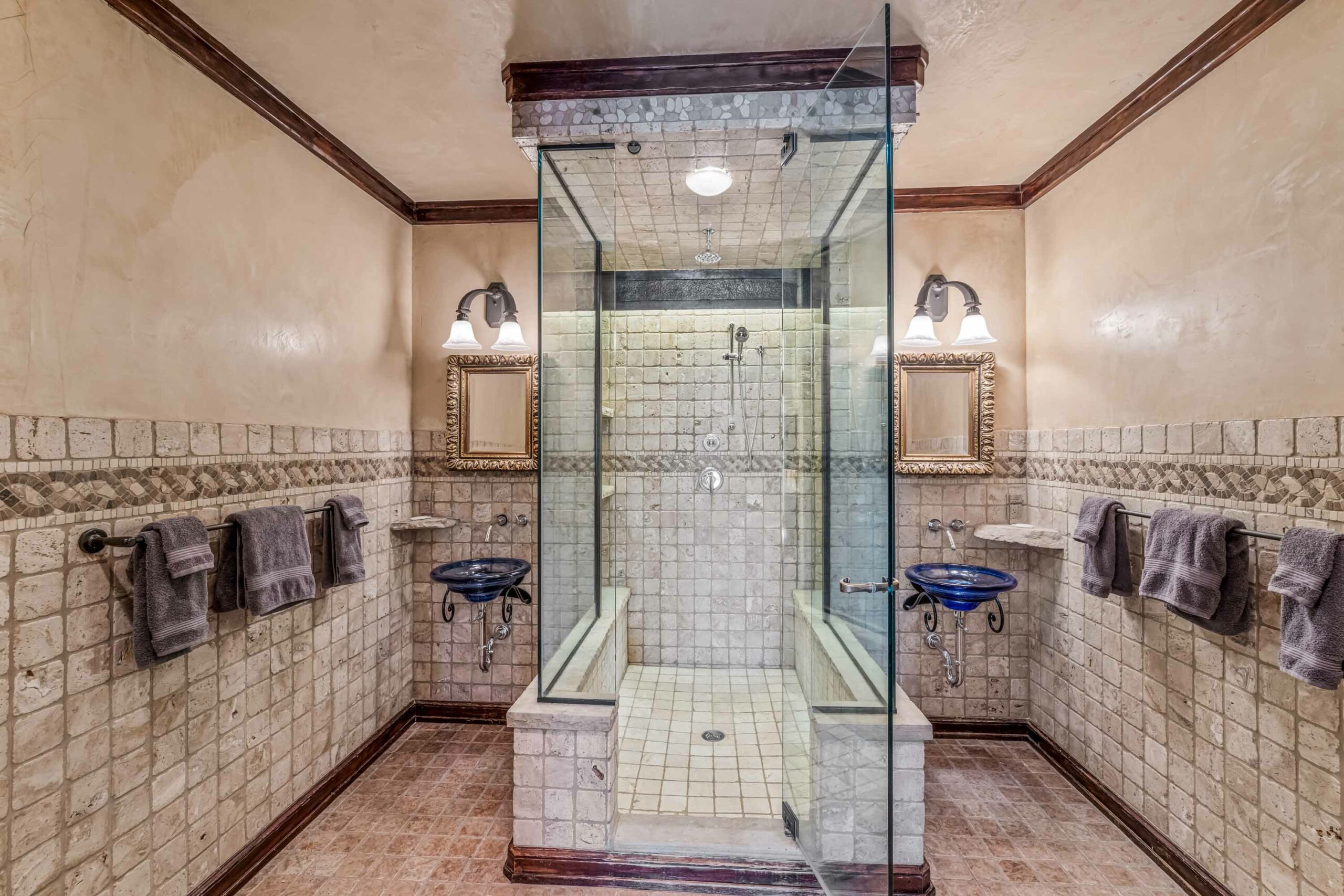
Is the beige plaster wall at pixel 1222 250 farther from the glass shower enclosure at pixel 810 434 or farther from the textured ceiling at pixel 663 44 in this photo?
the glass shower enclosure at pixel 810 434

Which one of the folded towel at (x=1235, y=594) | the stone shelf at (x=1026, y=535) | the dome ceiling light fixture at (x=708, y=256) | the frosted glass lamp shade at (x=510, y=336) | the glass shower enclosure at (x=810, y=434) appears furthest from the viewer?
the dome ceiling light fixture at (x=708, y=256)

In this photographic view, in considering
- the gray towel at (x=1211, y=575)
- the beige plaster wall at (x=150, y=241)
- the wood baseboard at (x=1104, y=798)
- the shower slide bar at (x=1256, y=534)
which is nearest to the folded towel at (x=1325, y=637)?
the shower slide bar at (x=1256, y=534)

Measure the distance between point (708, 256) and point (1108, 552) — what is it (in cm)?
220

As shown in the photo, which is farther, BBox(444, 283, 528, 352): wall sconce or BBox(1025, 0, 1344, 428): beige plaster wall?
BBox(444, 283, 528, 352): wall sconce

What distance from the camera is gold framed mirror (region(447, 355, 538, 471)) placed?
2936 millimetres

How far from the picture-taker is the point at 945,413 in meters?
2.81

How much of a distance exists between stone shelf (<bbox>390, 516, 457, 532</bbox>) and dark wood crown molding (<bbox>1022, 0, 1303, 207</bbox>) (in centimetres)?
327

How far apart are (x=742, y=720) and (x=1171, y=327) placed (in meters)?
2.40

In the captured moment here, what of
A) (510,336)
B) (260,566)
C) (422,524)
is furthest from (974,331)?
(260,566)

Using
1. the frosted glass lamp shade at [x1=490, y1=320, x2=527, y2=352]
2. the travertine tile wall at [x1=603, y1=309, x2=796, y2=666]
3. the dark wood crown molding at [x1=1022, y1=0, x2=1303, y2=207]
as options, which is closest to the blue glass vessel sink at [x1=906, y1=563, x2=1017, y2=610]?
the travertine tile wall at [x1=603, y1=309, x2=796, y2=666]

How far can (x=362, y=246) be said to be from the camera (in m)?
2.57

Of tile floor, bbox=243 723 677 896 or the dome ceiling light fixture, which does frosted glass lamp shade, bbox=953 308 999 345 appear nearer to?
the dome ceiling light fixture

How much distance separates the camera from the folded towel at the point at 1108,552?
6.75 ft

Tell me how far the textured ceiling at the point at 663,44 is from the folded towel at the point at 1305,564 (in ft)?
4.94
